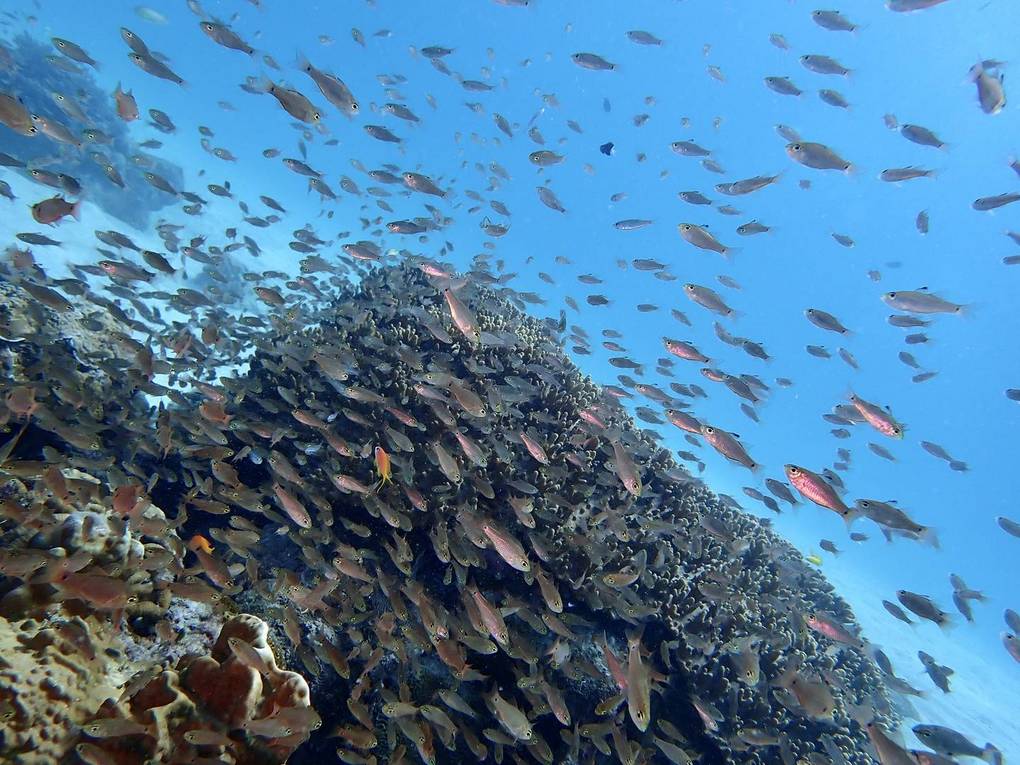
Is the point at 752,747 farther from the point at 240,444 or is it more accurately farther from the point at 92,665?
the point at 240,444

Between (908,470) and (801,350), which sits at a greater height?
(801,350)

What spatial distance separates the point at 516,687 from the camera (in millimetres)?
4844

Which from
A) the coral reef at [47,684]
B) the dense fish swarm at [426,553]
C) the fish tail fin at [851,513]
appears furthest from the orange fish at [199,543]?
the fish tail fin at [851,513]

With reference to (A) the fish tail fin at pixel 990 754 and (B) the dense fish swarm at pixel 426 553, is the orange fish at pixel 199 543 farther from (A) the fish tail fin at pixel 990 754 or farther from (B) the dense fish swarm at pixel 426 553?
(A) the fish tail fin at pixel 990 754

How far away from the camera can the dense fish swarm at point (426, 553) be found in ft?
13.2

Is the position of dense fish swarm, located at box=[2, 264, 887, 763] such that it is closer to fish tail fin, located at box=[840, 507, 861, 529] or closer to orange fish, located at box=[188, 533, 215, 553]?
orange fish, located at box=[188, 533, 215, 553]

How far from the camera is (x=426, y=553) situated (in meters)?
5.45

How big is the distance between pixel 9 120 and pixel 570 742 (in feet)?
28.1

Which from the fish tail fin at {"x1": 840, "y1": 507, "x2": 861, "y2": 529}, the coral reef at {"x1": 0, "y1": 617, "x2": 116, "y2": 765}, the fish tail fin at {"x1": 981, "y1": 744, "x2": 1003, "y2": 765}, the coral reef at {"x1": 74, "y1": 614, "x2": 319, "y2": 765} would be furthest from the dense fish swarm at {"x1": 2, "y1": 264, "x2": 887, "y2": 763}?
the fish tail fin at {"x1": 840, "y1": 507, "x2": 861, "y2": 529}


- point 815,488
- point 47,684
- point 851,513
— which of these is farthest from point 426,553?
point 851,513

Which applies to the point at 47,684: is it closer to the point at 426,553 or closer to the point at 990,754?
the point at 426,553

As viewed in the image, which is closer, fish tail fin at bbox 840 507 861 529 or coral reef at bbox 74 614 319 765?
coral reef at bbox 74 614 319 765

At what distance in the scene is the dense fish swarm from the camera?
403 cm

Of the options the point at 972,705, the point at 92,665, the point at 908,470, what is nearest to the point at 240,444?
the point at 92,665
